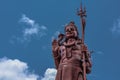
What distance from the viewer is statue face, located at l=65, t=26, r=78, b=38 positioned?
49.1 ft

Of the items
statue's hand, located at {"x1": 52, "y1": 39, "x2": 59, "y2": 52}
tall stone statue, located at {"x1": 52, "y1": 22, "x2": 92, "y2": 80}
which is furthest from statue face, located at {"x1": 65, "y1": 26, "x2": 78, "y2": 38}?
statue's hand, located at {"x1": 52, "y1": 39, "x2": 59, "y2": 52}

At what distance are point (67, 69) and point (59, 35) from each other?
66.0 inches

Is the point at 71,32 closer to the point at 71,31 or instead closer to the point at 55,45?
the point at 71,31

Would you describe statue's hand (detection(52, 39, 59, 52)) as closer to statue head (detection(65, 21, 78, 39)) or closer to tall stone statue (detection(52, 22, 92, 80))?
tall stone statue (detection(52, 22, 92, 80))

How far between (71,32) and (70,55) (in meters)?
1.04

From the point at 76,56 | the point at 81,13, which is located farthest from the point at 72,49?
the point at 81,13

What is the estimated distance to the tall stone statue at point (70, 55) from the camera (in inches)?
551

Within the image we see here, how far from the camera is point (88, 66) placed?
1432 cm

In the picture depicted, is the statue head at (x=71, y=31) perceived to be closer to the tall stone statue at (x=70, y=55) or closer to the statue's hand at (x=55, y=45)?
the tall stone statue at (x=70, y=55)

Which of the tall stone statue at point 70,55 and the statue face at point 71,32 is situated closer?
the tall stone statue at point 70,55

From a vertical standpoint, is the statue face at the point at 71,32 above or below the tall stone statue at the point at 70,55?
above

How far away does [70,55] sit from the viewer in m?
14.4

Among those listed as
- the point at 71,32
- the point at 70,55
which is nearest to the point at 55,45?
the point at 71,32

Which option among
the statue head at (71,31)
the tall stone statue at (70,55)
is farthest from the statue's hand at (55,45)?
the statue head at (71,31)
